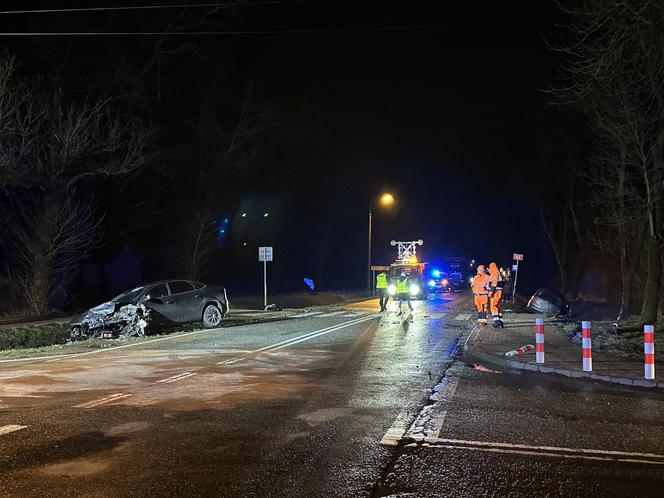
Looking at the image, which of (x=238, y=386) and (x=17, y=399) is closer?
(x=17, y=399)

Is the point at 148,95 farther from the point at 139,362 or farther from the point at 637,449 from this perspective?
the point at 637,449

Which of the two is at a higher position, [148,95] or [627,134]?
[148,95]

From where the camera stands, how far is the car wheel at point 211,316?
18219 millimetres

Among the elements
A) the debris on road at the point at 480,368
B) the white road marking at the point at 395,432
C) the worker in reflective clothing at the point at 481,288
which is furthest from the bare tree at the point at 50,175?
the white road marking at the point at 395,432

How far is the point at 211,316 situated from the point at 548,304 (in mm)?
12828

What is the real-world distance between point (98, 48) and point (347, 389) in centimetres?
2250

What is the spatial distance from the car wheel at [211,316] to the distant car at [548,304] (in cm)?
1204

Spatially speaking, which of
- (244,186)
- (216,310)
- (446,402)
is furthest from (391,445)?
(244,186)

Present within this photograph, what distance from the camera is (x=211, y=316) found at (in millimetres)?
18469

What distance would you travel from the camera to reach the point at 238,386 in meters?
8.95

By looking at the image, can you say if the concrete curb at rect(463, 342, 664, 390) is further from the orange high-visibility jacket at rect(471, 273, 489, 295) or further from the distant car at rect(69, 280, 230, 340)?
the distant car at rect(69, 280, 230, 340)

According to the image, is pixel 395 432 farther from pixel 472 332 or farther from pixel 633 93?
pixel 633 93

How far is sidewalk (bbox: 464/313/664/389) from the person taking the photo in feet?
31.1

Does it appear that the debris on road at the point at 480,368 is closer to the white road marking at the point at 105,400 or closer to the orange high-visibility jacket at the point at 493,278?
the white road marking at the point at 105,400
